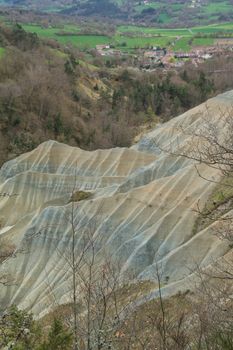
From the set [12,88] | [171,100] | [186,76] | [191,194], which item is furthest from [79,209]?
[186,76]

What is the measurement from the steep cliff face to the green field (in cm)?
9044

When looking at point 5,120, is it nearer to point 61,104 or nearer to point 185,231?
point 61,104

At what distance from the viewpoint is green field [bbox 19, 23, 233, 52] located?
476 feet

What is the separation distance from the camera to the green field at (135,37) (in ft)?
476

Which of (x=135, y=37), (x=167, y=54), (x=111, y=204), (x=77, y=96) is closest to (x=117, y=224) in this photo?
(x=111, y=204)

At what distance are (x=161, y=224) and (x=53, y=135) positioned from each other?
41.8 m

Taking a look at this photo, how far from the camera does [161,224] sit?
27594 mm

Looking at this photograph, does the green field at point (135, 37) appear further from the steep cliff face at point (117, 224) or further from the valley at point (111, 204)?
the steep cliff face at point (117, 224)

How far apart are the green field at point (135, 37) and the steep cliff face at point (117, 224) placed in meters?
90.4

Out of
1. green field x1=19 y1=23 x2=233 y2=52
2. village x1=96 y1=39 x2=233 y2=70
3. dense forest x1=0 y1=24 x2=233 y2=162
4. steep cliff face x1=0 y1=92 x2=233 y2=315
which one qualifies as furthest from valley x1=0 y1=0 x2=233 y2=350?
green field x1=19 y1=23 x2=233 y2=52

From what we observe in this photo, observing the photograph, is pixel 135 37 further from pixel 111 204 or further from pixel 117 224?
pixel 117 224

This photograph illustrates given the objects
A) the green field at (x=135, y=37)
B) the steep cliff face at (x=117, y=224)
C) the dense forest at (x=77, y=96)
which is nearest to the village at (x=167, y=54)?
the green field at (x=135, y=37)

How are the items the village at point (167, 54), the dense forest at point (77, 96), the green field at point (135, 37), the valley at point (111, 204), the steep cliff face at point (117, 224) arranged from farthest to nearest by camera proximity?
the green field at point (135, 37) → the village at point (167, 54) → the dense forest at point (77, 96) → the steep cliff face at point (117, 224) → the valley at point (111, 204)

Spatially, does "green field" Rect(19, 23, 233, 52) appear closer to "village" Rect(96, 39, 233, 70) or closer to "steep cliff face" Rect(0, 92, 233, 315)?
"village" Rect(96, 39, 233, 70)
